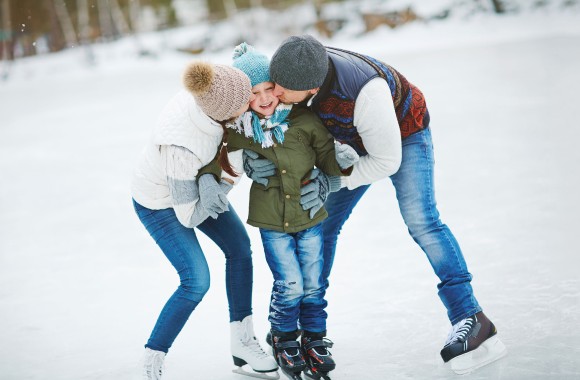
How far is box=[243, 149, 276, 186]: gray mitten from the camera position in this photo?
2.30m

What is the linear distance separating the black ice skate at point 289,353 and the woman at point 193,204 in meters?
0.11

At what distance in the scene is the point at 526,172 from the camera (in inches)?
183

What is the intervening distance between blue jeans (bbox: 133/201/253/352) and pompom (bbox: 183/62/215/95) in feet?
1.75

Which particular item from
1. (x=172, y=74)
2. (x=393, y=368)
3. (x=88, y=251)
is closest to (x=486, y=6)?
(x=172, y=74)

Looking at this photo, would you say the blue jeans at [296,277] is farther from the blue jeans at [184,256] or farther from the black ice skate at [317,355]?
the blue jeans at [184,256]

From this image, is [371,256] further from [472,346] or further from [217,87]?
[217,87]

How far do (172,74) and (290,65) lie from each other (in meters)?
11.2

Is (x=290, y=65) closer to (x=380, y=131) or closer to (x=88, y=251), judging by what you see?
(x=380, y=131)

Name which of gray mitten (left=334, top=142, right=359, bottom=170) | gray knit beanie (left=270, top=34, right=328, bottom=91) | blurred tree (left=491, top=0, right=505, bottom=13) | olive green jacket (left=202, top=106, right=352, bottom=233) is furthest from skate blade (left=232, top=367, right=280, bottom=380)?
blurred tree (left=491, top=0, right=505, bottom=13)

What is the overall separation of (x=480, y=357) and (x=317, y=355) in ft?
1.88

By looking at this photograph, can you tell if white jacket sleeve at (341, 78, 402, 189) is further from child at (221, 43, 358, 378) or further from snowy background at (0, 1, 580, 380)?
snowy background at (0, 1, 580, 380)

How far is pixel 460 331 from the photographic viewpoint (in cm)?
247

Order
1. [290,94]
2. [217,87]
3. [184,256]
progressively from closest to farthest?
1. [217,87]
2. [290,94]
3. [184,256]

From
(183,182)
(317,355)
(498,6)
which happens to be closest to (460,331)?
(317,355)
